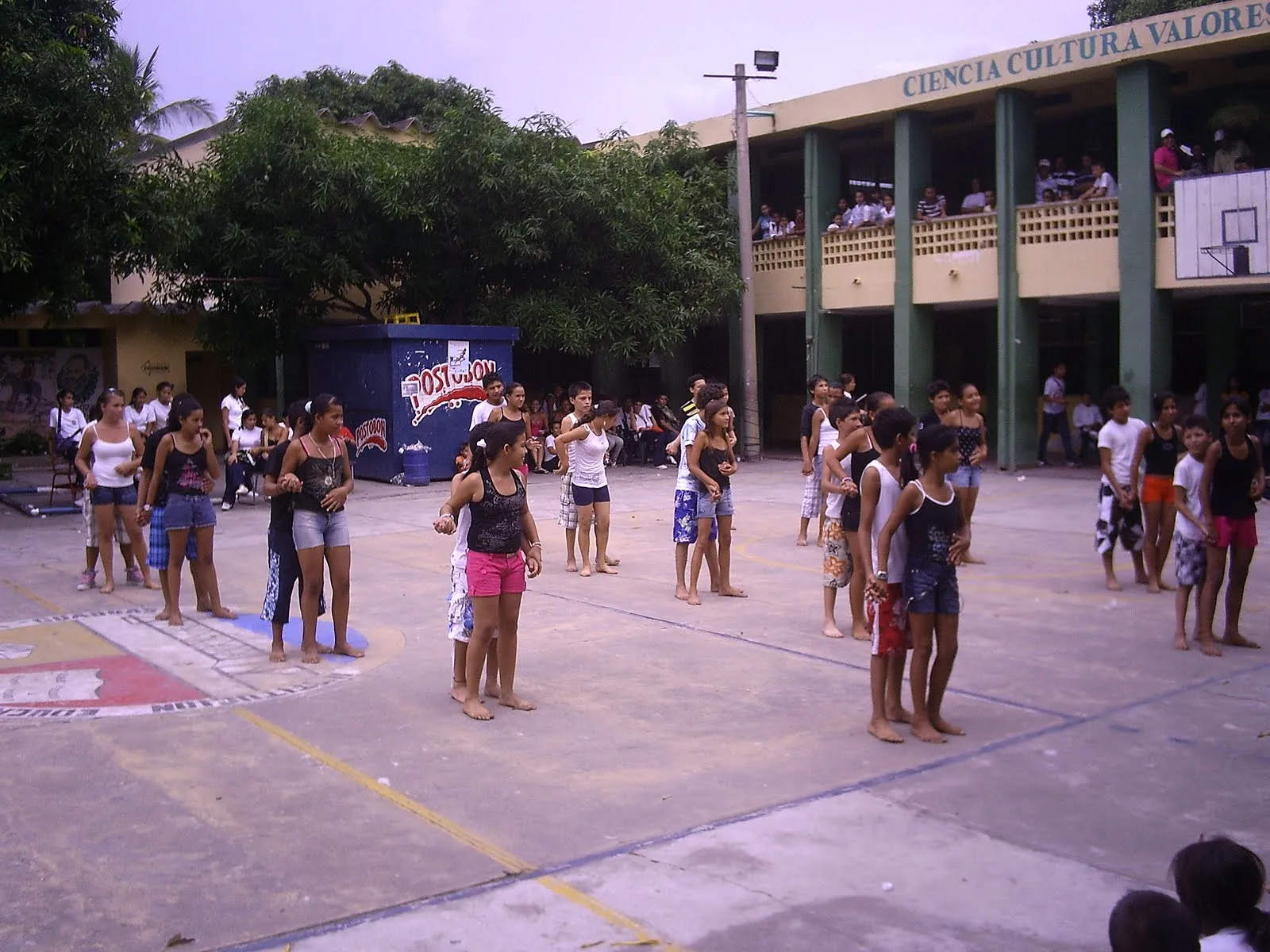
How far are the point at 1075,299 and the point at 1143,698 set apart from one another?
16491 mm

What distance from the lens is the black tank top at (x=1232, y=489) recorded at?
8.02 meters

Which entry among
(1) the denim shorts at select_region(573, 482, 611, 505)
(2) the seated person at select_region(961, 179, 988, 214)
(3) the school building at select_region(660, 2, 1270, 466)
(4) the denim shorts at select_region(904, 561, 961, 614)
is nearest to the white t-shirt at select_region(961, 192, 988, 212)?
(2) the seated person at select_region(961, 179, 988, 214)

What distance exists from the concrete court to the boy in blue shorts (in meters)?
0.76

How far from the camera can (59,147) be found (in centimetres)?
1505

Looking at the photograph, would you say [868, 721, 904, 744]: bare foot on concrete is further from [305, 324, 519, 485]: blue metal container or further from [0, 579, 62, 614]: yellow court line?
[305, 324, 519, 485]: blue metal container

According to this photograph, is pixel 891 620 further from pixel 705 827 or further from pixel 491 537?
pixel 491 537

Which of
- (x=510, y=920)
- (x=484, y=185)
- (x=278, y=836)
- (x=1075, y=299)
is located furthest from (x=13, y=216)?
(x=1075, y=299)

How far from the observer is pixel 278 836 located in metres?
5.14

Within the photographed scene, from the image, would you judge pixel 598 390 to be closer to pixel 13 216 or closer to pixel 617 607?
pixel 13 216

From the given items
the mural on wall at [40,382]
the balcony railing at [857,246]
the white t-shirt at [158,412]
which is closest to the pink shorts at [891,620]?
the white t-shirt at [158,412]

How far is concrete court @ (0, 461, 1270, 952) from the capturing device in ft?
14.4

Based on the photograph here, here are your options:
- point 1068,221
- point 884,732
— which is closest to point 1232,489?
point 884,732

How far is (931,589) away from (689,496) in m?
3.87

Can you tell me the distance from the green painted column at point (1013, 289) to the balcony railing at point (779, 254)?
4676 millimetres
